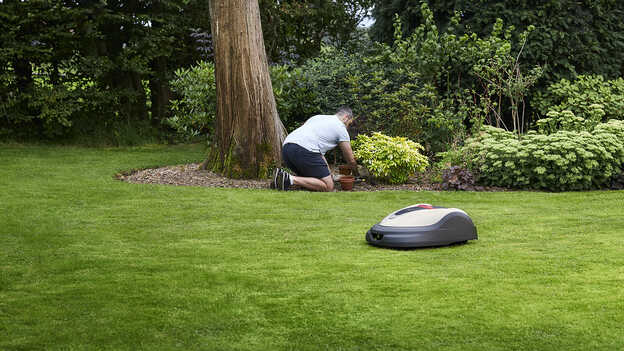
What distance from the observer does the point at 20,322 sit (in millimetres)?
3457

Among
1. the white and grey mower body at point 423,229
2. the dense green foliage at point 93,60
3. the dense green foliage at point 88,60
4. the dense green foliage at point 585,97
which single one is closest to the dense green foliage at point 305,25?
the dense green foliage at point 93,60

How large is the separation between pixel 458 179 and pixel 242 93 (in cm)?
327

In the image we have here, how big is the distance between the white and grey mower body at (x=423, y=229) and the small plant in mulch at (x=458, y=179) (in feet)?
11.2

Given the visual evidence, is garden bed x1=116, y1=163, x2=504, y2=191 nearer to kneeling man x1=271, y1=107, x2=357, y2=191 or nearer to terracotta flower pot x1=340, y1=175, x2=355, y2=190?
terracotta flower pot x1=340, y1=175, x2=355, y2=190

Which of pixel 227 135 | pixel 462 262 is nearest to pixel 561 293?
pixel 462 262

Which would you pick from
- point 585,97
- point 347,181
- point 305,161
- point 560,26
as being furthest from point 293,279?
point 560,26

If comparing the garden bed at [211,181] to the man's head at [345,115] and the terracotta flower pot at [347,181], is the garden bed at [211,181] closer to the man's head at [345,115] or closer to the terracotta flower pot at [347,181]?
the terracotta flower pot at [347,181]

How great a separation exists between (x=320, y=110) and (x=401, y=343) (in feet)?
27.6

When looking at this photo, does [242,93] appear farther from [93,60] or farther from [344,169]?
[93,60]

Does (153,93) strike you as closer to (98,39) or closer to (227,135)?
(98,39)

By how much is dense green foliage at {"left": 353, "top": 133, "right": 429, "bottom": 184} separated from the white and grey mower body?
3.77 meters

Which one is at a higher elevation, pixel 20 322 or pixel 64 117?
pixel 64 117

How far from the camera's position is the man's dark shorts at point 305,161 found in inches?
332

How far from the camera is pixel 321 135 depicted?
8.52 meters
